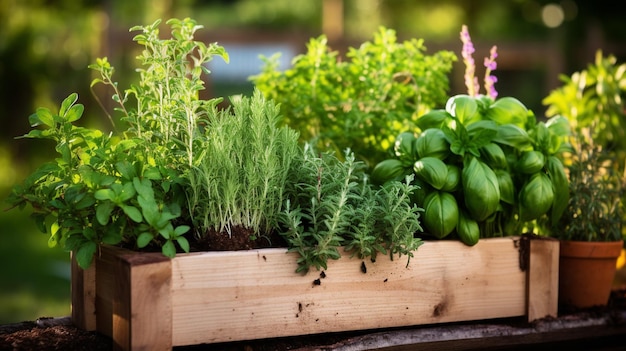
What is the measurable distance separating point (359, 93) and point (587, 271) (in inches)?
33.9

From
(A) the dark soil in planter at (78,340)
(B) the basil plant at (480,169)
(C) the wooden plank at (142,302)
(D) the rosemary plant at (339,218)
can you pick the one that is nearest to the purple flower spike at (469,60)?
(B) the basil plant at (480,169)

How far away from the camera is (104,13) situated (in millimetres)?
6367

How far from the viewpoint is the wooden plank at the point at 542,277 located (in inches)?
73.1

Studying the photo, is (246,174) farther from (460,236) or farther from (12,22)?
(12,22)

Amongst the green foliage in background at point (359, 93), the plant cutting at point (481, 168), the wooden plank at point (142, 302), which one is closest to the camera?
the wooden plank at point (142, 302)

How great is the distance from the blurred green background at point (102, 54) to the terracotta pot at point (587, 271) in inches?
82.4

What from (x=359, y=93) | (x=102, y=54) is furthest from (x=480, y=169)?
(x=102, y=54)

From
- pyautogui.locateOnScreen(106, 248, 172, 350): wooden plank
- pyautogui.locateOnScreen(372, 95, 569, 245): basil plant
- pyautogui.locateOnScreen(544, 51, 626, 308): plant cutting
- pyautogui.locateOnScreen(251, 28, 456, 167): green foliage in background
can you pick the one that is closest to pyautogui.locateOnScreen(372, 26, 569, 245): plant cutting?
pyautogui.locateOnScreen(372, 95, 569, 245): basil plant

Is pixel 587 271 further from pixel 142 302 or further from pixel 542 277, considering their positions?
pixel 142 302

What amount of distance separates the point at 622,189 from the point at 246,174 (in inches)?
48.3

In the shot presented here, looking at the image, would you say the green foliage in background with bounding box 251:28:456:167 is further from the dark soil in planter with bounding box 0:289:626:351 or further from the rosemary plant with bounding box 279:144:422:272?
the dark soil in planter with bounding box 0:289:626:351

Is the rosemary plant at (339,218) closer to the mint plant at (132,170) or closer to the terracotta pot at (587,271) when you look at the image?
the mint plant at (132,170)

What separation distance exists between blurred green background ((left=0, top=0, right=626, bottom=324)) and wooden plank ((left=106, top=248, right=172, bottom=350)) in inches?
71.4

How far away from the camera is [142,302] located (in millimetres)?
1369
